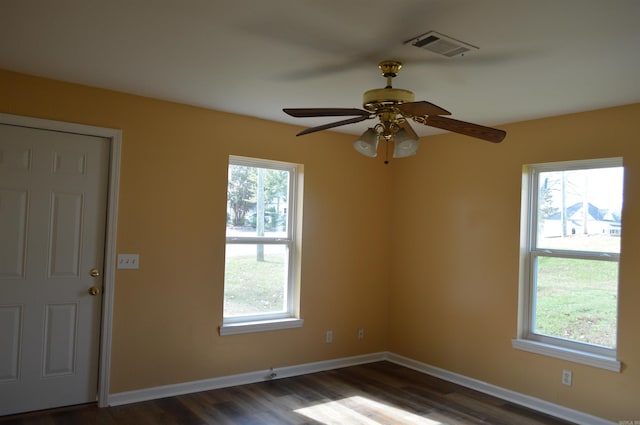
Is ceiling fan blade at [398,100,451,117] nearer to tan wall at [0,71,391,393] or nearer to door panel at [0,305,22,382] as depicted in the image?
tan wall at [0,71,391,393]

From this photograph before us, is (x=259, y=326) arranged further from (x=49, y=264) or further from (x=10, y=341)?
(x=10, y=341)

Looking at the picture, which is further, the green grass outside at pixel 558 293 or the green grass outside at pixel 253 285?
the green grass outside at pixel 253 285

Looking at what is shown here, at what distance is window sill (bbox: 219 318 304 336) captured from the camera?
4293 mm

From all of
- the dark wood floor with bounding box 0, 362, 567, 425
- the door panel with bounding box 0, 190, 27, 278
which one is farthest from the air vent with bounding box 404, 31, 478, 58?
the door panel with bounding box 0, 190, 27, 278

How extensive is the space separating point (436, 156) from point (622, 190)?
178 centimetres

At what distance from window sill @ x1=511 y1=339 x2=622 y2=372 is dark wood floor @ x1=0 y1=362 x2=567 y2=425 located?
479 mm

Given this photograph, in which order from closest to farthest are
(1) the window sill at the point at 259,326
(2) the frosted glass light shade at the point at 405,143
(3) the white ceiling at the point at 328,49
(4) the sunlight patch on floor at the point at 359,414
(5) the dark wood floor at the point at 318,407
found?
(3) the white ceiling at the point at 328,49, (2) the frosted glass light shade at the point at 405,143, (5) the dark wood floor at the point at 318,407, (4) the sunlight patch on floor at the point at 359,414, (1) the window sill at the point at 259,326

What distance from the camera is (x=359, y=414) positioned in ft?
12.4

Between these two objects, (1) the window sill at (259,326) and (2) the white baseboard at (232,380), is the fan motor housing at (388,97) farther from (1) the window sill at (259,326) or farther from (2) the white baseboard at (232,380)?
(2) the white baseboard at (232,380)

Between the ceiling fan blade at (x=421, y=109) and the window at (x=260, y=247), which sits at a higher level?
the ceiling fan blade at (x=421, y=109)

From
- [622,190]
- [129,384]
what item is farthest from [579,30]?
[129,384]

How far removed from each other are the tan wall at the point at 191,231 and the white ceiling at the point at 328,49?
0.84 feet

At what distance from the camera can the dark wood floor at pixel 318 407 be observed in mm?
3520

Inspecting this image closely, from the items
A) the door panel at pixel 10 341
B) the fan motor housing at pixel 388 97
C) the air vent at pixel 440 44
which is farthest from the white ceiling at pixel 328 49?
the door panel at pixel 10 341
